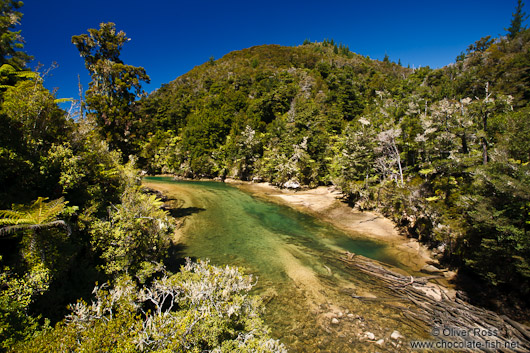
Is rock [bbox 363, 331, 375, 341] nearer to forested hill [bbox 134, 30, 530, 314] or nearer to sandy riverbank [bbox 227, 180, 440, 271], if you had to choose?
forested hill [bbox 134, 30, 530, 314]

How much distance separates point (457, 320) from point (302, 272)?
7713 mm

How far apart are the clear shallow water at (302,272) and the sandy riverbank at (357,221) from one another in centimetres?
128

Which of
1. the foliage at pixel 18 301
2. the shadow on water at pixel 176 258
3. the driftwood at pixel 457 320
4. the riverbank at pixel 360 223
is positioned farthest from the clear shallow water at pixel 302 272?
the foliage at pixel 18 301

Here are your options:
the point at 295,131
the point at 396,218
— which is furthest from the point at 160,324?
the point at 295,131

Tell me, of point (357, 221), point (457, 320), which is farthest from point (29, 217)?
point (357, 221)

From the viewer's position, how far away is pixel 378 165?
2912cm

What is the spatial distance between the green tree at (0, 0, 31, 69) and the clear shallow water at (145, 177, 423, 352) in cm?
1705

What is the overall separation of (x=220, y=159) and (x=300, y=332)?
183 ft

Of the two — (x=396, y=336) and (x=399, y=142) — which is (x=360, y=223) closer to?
(x=399, y=142)

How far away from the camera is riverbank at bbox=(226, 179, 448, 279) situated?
16766 millimetres

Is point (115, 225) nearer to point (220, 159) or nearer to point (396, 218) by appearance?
point (396, 218)

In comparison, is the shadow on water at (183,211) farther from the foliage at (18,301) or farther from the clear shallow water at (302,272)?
the foliage at (18,301)

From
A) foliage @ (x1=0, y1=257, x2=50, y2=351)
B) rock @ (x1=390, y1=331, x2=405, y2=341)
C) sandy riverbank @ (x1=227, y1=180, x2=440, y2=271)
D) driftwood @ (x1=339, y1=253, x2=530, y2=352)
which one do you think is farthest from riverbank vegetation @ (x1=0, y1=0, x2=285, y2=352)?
sandy riverbank @ (x1=227, y1=180, x2=440, y2=271)

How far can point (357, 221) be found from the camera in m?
24.9
